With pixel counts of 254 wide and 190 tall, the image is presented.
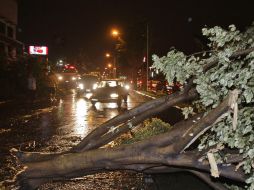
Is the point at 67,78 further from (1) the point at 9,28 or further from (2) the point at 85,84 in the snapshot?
(1) the point at 9,28

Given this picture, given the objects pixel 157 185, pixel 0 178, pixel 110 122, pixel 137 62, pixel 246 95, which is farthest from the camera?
pixel 137 62

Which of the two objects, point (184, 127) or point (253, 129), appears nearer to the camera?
point (253, 129)

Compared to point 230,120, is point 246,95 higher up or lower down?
higher up

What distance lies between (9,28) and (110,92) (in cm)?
3370

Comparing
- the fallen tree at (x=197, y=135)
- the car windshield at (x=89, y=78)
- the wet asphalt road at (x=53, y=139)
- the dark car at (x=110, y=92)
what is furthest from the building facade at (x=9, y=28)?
the fallen tree at (x=197, y=135)

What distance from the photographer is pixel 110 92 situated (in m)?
26.0

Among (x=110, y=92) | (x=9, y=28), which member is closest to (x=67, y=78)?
(x=9, y=28)

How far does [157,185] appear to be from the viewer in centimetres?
736

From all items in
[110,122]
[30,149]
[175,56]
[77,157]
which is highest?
[175,56]

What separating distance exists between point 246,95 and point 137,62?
2311 inches

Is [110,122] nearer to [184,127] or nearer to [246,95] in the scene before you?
[184,127]

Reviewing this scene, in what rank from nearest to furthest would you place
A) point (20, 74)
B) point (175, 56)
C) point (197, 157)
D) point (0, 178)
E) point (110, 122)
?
point (197, 157)
point (175, 56)
point (110, 122)
point (0, 178)
point (20, 74)

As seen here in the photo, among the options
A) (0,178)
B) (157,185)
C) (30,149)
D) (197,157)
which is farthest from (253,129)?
(30,149)

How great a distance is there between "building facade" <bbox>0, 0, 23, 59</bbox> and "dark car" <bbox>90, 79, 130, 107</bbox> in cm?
2340
